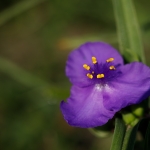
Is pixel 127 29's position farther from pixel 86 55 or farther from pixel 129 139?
pixel 129 139

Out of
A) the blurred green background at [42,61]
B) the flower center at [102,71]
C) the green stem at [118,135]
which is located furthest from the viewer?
the blurred green background at [42,61]

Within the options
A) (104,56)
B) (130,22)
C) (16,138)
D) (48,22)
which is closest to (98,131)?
(104,56)

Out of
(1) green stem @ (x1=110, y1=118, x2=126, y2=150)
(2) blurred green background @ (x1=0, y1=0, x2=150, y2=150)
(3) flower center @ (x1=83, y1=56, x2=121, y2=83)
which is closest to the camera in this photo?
(1) green stem @ (x1=110, y1=118, x2=126, y2=150)

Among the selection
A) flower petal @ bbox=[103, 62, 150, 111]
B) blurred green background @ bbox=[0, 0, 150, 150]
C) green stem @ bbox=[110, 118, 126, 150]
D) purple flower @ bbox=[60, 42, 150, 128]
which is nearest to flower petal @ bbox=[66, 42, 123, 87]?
purple flower @ bbox=[60, 42, 150, 128]

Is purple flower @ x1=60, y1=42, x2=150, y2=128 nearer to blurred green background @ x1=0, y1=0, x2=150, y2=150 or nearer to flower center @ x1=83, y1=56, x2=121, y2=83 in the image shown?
flower center @ x1=83, y1=56, x2=121, y2=83

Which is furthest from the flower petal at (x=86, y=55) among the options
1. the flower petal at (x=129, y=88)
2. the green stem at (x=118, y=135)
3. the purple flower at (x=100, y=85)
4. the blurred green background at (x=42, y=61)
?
the blurred green background at (x=42, y=61)

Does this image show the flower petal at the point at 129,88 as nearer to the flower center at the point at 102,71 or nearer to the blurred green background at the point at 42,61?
the flower center at the point at 102,71

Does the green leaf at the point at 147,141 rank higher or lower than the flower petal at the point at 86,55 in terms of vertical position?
lower
